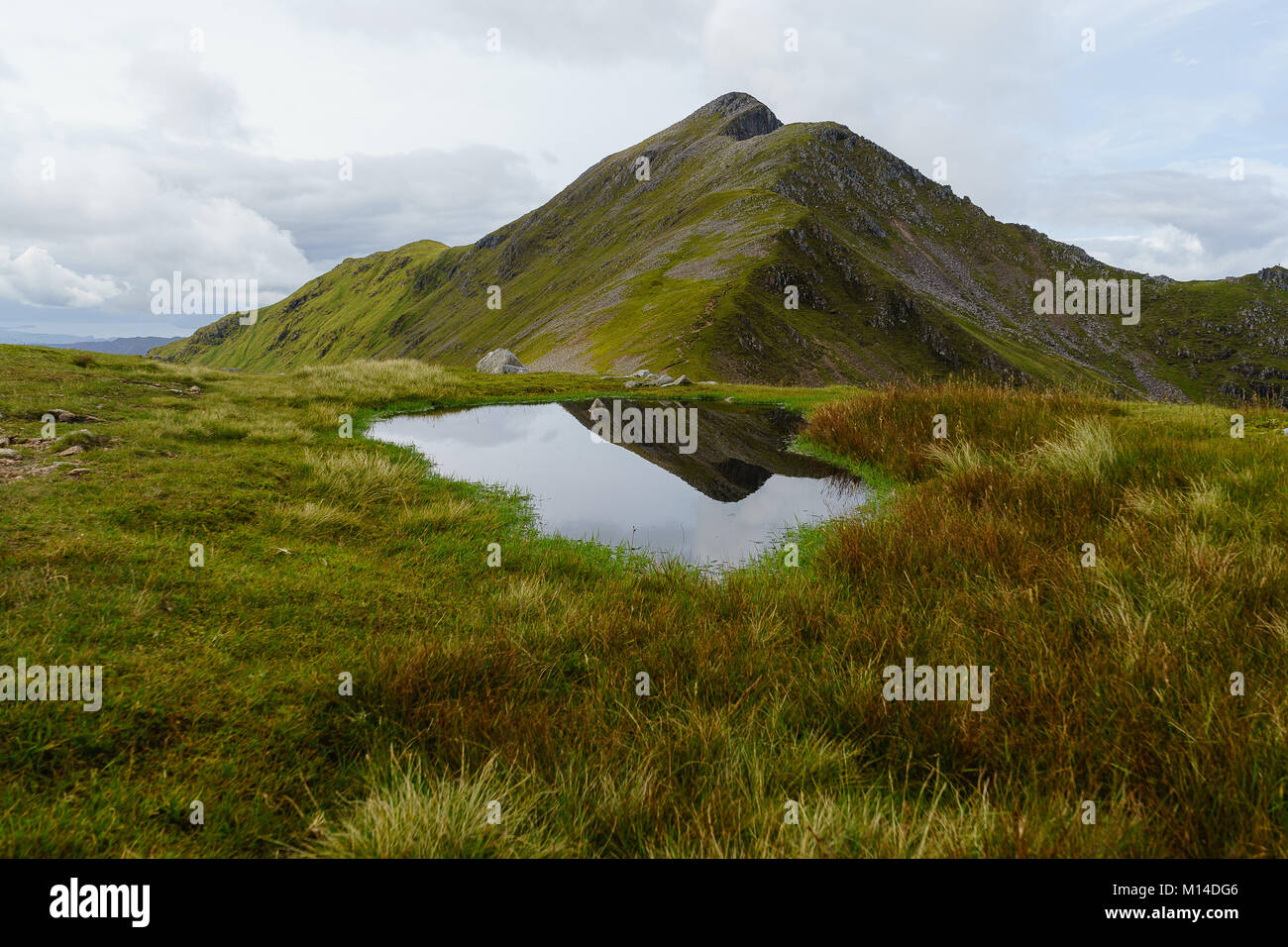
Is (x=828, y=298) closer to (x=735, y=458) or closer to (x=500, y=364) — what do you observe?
(x=500, y=364)

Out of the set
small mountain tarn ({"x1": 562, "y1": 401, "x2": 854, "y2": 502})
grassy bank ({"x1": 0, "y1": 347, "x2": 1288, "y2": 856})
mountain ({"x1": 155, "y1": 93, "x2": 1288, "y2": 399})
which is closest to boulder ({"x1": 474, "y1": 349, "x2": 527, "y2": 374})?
mountain ({"x1": 155, "y1": 93, "x2": 1288, "y2": 399})

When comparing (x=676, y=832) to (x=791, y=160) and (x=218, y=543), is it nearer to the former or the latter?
(x=218, y=543)

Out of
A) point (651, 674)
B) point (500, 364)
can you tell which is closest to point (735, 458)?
point (651, 674)

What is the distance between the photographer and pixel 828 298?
354 feet

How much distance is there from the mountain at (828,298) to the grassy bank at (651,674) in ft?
173

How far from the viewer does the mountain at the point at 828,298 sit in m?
80.1

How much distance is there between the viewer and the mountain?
8006cm

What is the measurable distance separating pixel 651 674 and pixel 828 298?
115m

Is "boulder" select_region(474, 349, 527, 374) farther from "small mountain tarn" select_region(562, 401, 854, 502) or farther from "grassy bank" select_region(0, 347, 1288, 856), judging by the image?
"grassy bank" select_region(0, 347, 1288, 856)

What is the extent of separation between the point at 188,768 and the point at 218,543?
4.49 meters

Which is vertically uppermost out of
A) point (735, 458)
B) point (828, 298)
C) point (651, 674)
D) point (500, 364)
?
point (828, 298)

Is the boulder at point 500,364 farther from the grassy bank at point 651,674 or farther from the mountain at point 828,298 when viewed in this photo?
the grassy bank at point 651,674

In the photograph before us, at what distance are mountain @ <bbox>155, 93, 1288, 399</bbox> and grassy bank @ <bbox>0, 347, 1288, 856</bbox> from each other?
5261cm
